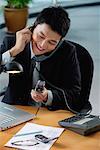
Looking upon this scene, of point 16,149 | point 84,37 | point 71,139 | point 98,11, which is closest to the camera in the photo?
point 16,149

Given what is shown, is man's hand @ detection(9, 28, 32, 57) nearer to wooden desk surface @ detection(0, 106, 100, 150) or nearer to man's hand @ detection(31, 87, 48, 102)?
man's hand @ detection(31, 87, 48, 102)

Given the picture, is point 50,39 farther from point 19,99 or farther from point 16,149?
point 16,149

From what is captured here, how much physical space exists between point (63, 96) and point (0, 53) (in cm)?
49

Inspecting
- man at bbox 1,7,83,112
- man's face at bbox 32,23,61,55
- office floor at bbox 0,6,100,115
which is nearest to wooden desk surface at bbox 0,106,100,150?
man at bbox 1,7,83,112

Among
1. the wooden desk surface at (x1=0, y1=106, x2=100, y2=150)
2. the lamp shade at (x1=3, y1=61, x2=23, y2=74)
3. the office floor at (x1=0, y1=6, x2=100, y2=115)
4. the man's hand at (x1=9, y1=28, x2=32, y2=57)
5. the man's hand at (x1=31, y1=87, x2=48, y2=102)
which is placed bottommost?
the office floor at (x1=0, y1=6, x2=100, y2=115)

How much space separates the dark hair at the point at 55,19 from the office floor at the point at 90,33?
4.95 feet

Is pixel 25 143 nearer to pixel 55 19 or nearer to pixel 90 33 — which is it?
pixel 55 19

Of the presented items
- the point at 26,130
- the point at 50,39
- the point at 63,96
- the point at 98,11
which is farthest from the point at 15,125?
the point at 98,11

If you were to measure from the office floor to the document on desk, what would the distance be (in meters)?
1.72

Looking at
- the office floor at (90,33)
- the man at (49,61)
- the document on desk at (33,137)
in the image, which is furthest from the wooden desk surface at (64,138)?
the office floor at (90,33)

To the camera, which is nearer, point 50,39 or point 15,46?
point 50,39

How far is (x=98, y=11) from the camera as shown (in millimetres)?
8930

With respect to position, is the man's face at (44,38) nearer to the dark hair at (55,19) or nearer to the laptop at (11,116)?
the dark hair at (55,19)

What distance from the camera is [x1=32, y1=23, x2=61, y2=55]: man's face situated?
194cm
